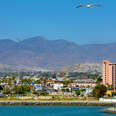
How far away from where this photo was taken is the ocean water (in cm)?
4384

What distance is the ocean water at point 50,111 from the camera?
43.8 metres

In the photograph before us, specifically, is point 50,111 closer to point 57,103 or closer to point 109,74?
point 57,103

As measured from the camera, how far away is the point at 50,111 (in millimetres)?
47062

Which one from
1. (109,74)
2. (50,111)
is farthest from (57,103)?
(109,74)

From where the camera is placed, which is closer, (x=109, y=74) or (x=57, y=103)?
(x=57, y=103)

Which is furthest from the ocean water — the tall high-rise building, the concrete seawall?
the tall high-rise building

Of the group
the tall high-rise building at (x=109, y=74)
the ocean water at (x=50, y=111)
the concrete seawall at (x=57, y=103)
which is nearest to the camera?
the ocean water at (x=50, y=111)

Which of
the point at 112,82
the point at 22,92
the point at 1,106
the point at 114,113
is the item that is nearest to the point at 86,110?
the point at 114,113

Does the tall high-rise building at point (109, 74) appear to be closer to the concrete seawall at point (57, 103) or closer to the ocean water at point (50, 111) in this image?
the concrete seawall at point (57, 103)

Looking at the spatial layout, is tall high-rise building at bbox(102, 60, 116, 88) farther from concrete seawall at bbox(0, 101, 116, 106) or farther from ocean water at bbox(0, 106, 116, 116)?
ocean water at bbox(0, 106, 116, 116)

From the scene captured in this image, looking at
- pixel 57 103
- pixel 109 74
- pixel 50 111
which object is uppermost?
pixel 109 74

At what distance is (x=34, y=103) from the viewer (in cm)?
5500

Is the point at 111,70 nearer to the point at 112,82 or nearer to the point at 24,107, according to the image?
the point at 112,82

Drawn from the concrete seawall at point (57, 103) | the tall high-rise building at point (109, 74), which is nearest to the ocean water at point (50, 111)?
the concrete seawall at point (57, 103)
